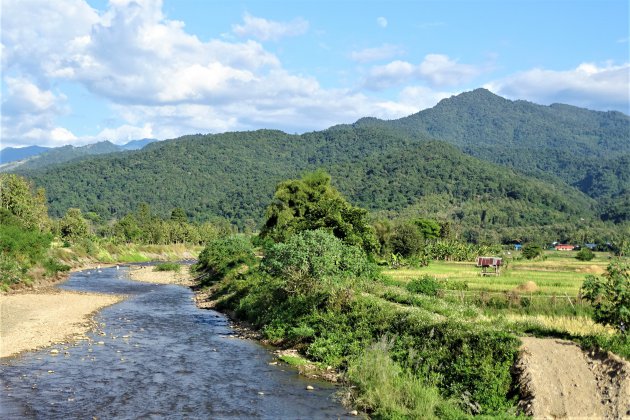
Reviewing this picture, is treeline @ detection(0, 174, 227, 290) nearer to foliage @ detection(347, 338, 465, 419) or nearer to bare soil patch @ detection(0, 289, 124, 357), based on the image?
bare soil patch @ detection(0, 289, 124, 357)


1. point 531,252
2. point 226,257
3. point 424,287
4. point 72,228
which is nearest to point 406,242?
point 531,252

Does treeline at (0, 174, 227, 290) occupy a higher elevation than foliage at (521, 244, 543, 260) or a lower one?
higher

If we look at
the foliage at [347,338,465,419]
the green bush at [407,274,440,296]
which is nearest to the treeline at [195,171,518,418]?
the foliage at [347,338,465,419]

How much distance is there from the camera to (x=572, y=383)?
61.2ft

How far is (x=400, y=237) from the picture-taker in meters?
122

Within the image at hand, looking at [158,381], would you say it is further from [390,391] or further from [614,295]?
[614,295]

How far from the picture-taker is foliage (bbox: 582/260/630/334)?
19203 mm

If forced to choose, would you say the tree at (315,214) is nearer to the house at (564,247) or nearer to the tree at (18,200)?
the tree at (18,200)

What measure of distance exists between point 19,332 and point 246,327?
50.0 feet

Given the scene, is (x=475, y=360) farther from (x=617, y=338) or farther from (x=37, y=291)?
(x=37, y=291)

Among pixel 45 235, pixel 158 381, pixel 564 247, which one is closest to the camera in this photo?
pixel 158 381

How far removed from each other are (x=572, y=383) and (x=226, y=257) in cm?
6085

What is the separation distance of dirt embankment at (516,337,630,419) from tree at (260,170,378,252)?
33.9 metres

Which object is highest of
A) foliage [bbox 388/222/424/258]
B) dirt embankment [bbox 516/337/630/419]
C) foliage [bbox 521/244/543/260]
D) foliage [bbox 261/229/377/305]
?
foliage [bbox 261/229/377/305]
